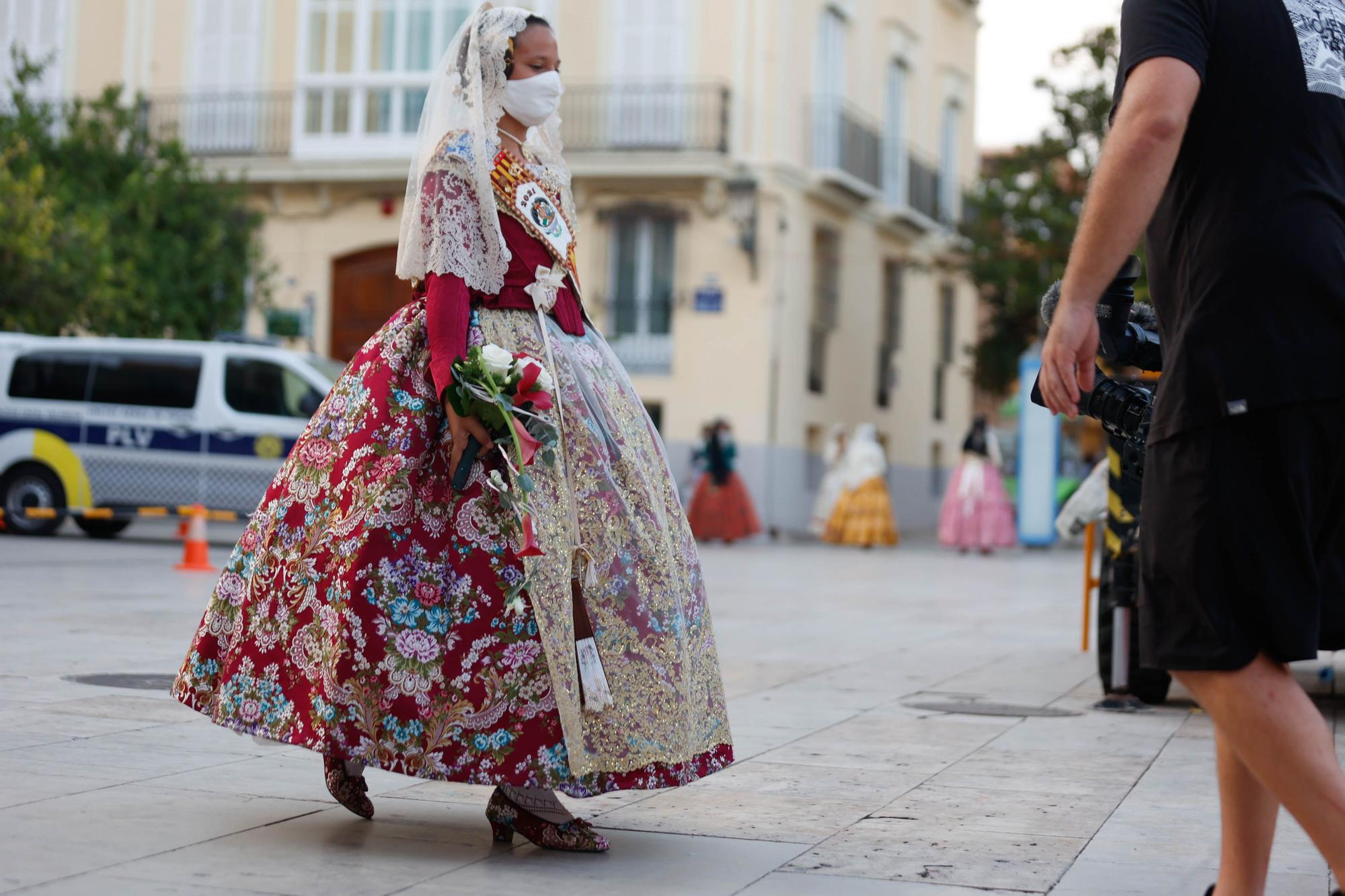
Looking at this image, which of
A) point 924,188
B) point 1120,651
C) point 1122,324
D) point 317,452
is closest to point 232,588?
point 317,452

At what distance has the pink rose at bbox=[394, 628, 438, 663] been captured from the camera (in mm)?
3982

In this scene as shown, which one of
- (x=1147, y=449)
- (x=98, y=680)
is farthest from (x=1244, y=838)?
(x=98, y=680)

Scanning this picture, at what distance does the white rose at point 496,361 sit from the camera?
3975 mm

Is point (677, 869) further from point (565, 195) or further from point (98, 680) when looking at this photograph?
point (98, 680)

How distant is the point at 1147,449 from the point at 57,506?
16.0 m

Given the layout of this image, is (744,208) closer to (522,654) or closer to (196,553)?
(196,553)

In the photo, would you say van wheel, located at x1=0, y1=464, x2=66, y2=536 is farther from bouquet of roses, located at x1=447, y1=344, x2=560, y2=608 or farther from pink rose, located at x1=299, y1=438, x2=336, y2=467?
bouquet of roses, located at x1=447, y1=344, x2=560, y2=608

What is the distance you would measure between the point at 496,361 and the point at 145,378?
1433 cm

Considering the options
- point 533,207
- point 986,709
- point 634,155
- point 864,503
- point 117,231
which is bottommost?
point 986,709

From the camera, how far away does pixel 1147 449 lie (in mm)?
3115

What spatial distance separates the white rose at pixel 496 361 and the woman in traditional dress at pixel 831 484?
864 inches

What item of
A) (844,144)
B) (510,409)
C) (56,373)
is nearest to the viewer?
(510,409)

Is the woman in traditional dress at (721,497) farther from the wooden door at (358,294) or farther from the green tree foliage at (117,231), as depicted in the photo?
the green tree foliage at (117,231)

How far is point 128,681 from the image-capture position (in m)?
6.94
